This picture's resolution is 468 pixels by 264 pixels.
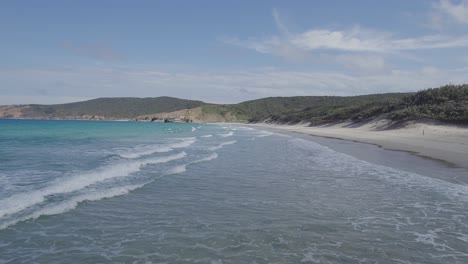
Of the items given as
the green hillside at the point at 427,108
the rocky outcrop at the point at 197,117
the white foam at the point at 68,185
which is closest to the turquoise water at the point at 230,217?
the white foam at the point at 68,185

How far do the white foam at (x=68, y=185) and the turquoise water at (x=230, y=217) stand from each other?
0.14 feet

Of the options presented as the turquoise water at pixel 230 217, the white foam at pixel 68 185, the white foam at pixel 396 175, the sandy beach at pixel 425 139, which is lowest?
the turquoise water at pixel 230 217

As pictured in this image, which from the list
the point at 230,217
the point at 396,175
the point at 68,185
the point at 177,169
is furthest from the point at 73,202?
the point at 396,175

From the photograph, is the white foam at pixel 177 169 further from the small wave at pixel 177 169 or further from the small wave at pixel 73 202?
the small wave at pixel 73 202

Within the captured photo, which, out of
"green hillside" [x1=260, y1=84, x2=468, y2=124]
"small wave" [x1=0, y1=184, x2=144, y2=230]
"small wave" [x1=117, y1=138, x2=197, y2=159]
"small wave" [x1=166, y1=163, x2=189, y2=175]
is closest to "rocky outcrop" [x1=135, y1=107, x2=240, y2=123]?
"green hillside" [x1=260, y1=84, x2=468, y2=124]

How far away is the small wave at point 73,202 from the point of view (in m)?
9.89

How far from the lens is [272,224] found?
30.9 feet

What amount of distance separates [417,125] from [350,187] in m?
37.4

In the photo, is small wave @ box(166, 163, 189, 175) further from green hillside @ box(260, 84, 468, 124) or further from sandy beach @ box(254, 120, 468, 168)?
green hillside @ box(260, 84, 468, 124)

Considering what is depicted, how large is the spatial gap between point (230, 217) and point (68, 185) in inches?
287

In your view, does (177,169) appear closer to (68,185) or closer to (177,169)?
(177,169)

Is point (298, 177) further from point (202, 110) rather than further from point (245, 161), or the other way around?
point (202, 110)

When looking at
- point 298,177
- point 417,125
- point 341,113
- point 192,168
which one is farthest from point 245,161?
point 341,113

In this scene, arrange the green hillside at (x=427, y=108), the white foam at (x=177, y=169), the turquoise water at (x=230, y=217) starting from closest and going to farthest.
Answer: the turquoise water at (x=230, y=217), the white foam at (x=177, y=169), the green hillside at (x=427, y=108)
